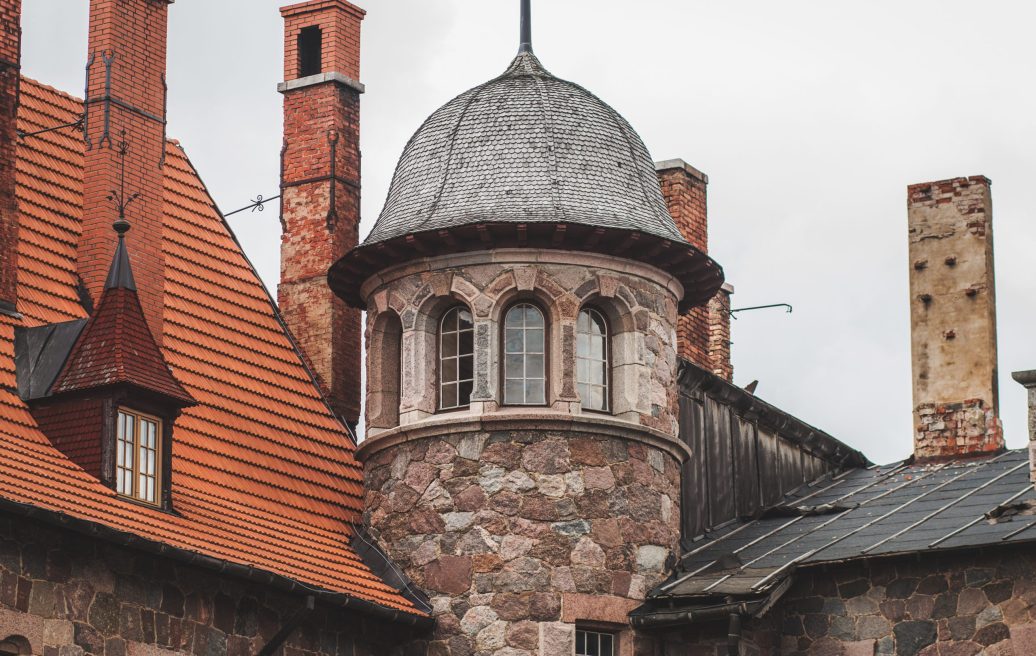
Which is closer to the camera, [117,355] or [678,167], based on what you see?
[117,355]

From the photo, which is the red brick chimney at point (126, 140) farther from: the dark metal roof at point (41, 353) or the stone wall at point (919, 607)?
the stone wall at point (919, 607)

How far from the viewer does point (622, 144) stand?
24359mm

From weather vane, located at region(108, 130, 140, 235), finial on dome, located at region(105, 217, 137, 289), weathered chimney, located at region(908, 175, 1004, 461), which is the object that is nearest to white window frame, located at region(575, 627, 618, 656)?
finial on dome, located at region(105, 217, 137, 289)

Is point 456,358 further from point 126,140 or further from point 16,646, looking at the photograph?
point 16,646

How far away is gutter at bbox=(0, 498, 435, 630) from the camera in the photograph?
699 inches

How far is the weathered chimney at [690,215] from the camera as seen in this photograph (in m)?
29.0

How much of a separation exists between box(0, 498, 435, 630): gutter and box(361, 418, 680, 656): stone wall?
0.63 meters

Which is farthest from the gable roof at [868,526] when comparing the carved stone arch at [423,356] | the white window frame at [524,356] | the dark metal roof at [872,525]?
the carved stone arch at [423,356]

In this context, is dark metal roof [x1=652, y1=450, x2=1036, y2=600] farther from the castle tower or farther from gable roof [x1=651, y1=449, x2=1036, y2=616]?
the castle tower

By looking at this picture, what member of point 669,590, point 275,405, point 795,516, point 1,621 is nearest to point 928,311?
point 795,516

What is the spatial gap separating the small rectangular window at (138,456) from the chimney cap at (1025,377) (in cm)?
790

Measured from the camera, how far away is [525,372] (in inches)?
905

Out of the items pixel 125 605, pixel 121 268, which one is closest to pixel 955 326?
pixel 121 268

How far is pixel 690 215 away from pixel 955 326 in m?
4.13
